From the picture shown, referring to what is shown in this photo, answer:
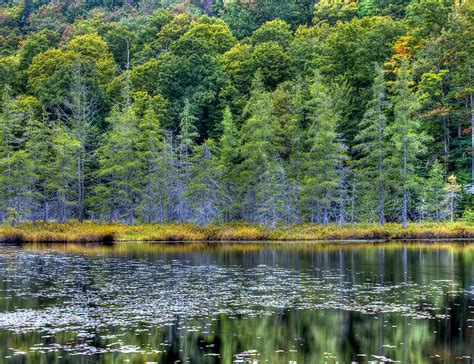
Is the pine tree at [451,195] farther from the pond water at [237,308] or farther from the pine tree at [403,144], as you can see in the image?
the pond water at [237,308]

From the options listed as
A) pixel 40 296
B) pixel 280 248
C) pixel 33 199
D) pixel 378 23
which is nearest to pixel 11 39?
pixel 33 199

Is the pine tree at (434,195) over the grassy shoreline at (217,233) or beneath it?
over

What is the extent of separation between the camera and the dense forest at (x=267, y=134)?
60281 millimetres

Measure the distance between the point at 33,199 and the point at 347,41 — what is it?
4166 centimetres

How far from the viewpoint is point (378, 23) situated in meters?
76.5

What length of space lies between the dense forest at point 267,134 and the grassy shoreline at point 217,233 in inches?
98.2

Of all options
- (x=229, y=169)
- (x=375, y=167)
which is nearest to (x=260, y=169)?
(x=229, y=169)

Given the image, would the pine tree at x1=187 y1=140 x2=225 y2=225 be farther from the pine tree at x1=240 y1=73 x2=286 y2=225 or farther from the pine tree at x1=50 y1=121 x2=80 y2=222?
the pine tree at x1=50 y1=121 x2=80 y2=222

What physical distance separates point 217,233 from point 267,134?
12.0 metres

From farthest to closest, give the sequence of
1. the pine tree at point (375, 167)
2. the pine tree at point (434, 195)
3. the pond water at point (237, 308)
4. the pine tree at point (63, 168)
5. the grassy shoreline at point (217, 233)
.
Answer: the pine tree at point (63, 168) < the pine tree at point (375, 167) < the pine tree at point (434, 195) < the grassy shoreline at point (217, 233) < the pond water at point (237, 308)

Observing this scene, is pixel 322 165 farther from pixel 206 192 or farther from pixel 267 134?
pixel 206 192

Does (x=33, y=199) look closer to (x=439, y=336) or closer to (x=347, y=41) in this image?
(x=347, y=41)

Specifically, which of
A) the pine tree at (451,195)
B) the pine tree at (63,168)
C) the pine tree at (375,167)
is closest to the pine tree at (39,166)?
the pine tree at (63,168)

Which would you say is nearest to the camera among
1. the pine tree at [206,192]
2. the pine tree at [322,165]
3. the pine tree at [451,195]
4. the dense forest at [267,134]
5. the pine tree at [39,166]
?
the pine tree at [451,195]
